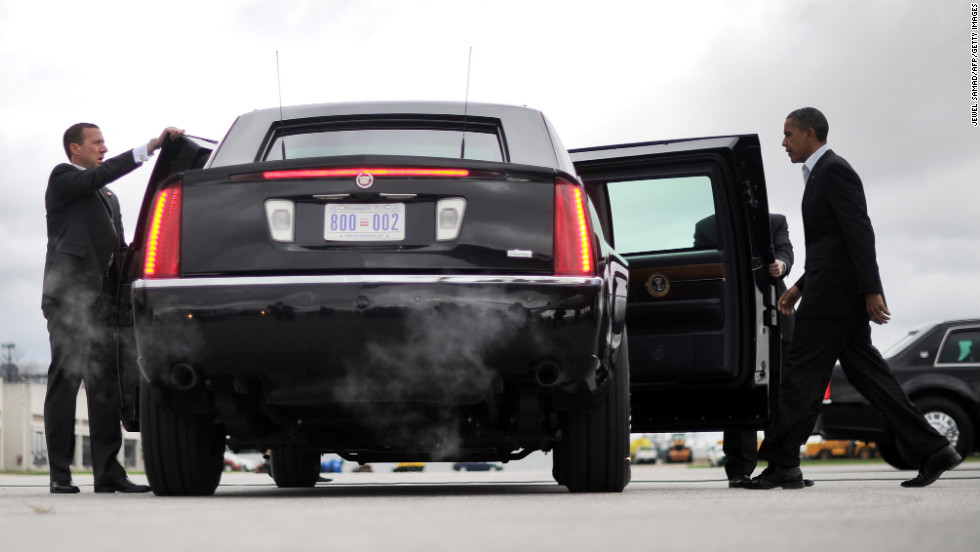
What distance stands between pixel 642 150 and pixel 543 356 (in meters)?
2.37

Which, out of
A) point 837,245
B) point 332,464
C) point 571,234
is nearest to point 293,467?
point 837,245

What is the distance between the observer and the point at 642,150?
6758 mm

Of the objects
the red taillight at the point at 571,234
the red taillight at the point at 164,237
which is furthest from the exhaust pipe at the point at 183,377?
the red taillight at the point at 571,234

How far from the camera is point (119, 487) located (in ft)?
22.4

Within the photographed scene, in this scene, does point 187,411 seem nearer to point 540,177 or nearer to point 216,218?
point 216,218

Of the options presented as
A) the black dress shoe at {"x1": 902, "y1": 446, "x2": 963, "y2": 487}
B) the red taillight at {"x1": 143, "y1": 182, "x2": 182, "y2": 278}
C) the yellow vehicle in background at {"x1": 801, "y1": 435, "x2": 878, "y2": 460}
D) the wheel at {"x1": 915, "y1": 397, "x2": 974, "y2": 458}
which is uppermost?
the red taillight at {"x1": 143, "y1": 182, "x2": 182, "y2": 278}

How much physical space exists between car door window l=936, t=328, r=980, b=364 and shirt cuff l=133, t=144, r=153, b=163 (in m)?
8.78

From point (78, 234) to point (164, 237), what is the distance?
2.21 meters

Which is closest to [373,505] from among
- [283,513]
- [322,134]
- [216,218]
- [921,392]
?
[283,513]

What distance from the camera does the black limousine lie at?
4590 mm

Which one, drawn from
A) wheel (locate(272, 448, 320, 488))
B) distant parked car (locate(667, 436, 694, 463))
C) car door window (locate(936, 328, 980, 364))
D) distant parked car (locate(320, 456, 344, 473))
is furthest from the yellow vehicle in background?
wheel (locate(272, 448, 320, 488))

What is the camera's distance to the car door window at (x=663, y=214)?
22.4ft

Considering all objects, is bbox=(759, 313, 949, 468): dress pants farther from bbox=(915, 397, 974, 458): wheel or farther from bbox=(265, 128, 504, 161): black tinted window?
bbox=(915, 397, 974, 458): wheel

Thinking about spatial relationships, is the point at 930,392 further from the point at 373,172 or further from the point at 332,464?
the point at 332,464
